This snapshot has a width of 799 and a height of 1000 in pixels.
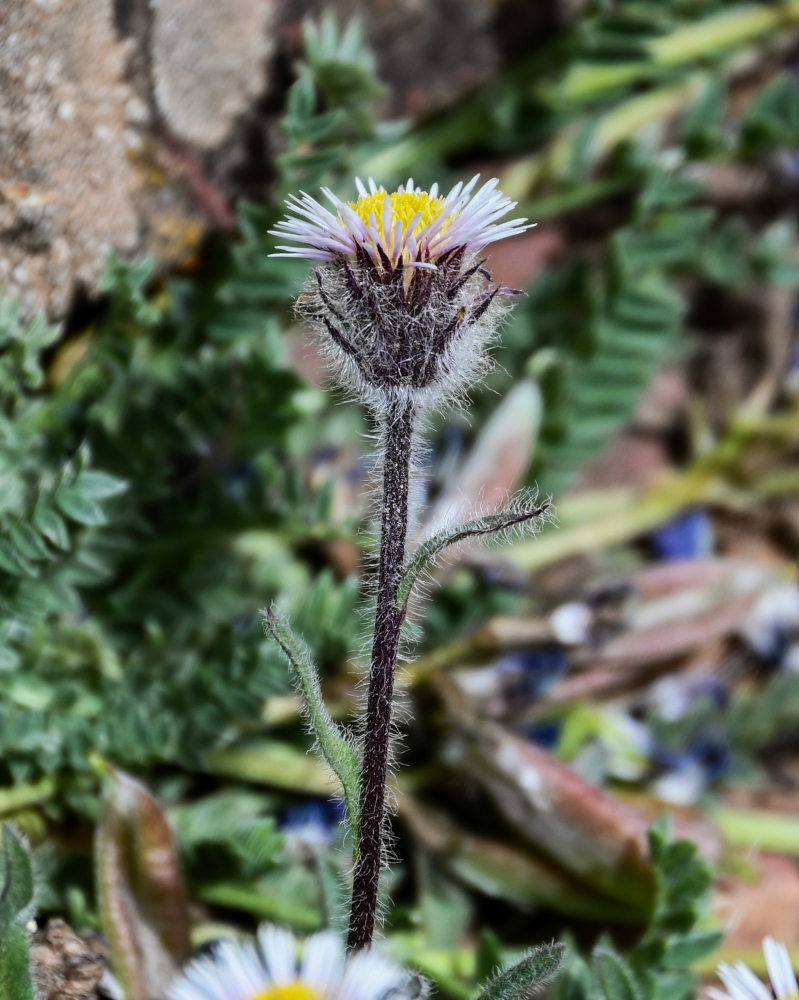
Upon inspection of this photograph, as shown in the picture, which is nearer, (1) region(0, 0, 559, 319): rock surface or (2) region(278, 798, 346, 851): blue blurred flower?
(1) region(0, 0, 559, 319): rock surface

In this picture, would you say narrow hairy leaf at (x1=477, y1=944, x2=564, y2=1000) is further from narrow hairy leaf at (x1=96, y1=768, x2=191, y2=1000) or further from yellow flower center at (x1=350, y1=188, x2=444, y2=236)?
yellow flower center at (x1=350, y1=188, x2=444, y2=236)

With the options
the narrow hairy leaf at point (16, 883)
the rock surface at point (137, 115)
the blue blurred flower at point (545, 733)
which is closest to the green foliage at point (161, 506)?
the rock surface at point (137, 115)

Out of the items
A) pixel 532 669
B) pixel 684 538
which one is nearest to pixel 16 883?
pixel 532 669

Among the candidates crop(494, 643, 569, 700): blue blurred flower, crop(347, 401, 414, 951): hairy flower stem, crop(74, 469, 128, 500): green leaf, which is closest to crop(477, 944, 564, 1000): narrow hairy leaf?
crop(347, 401, 414, 951): hairy flower stem

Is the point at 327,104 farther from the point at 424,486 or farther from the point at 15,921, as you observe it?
the point at 15,921

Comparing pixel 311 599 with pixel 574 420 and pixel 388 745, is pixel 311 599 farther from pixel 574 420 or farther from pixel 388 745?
pixel 574 420

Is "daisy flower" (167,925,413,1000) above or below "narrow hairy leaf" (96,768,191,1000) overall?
below

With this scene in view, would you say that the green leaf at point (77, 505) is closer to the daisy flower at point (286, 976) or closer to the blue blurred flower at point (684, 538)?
the daisy flower at point (286, 976)

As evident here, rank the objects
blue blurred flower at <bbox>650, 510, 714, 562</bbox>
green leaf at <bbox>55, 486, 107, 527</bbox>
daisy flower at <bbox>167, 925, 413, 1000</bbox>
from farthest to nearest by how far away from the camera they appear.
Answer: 1. blue blurred flower at <bbox>650, 510, 714, 562</bbox>
2. green leaf at <bbox>55, 486, 107, 527</bbox>
3. daisy flower at <bbox>167, 925, 413, 1000</bbox>

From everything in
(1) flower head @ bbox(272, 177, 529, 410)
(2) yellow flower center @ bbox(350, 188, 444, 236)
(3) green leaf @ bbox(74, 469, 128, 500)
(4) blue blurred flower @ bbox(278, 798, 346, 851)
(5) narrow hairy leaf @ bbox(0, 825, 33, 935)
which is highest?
(2) yellow flower center @ bbox(350, 188, 444, 236)
